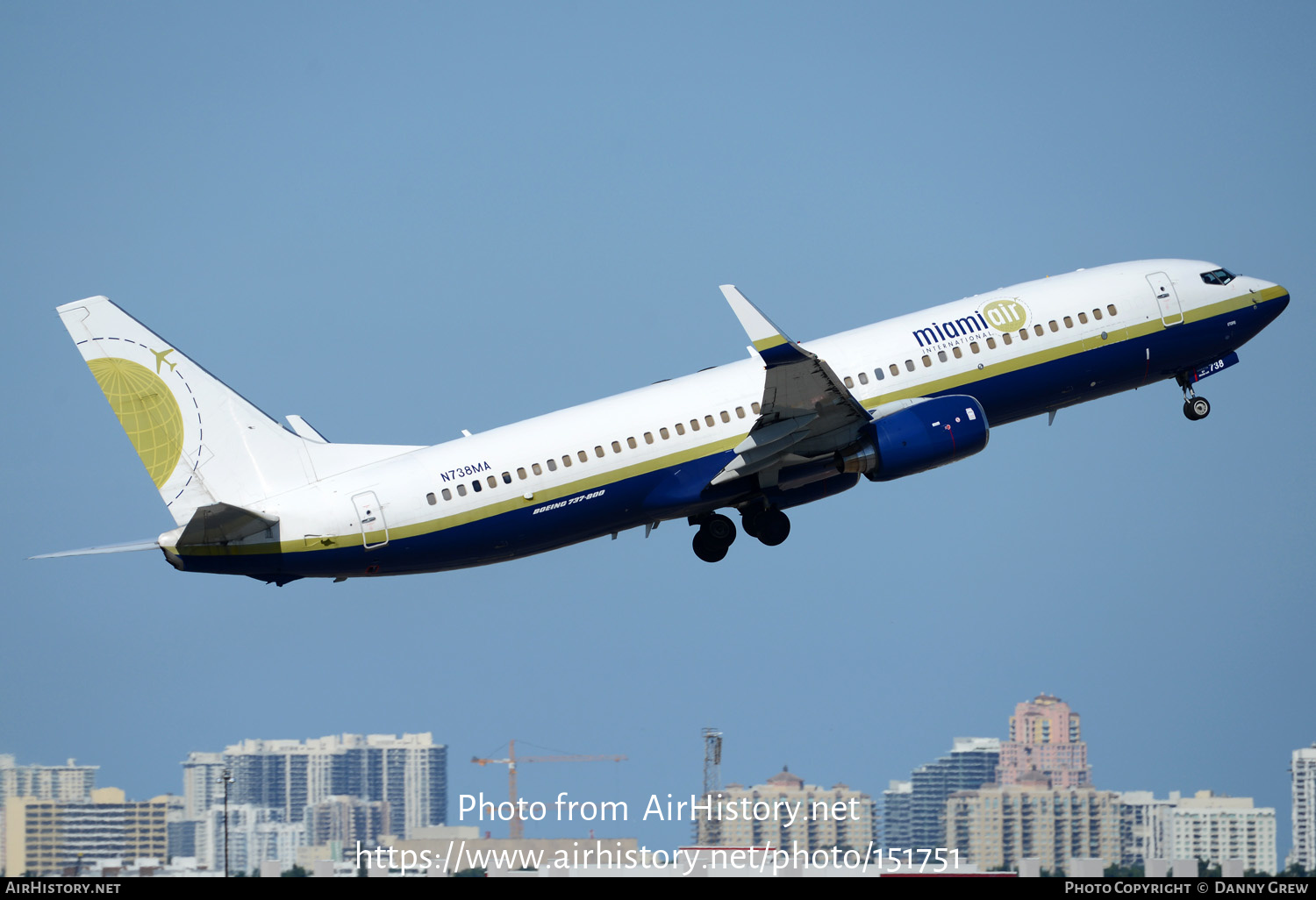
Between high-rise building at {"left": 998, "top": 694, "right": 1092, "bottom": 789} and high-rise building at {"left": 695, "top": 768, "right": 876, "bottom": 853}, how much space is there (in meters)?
24.6

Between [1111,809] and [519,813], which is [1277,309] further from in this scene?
[1111,809]

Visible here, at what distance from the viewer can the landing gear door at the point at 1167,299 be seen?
163 ft

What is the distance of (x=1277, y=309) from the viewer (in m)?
52.6

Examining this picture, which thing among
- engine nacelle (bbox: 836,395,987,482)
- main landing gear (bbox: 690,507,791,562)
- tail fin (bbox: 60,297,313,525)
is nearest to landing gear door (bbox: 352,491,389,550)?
tail fin (bbox: 60,297,313,525)

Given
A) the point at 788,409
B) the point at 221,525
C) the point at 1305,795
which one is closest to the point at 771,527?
the point at 788,409

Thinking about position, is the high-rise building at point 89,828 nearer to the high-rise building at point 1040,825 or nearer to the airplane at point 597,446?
the high-rise building at point 1040,825

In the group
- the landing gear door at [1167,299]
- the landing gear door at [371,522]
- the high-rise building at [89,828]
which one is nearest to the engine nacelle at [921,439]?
the landing gear door at [1167,299]

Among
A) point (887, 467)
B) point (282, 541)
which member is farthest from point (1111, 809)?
point (282, 541)

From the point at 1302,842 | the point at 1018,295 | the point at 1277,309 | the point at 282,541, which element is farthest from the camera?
the point at 1302,842

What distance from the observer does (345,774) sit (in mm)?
167750

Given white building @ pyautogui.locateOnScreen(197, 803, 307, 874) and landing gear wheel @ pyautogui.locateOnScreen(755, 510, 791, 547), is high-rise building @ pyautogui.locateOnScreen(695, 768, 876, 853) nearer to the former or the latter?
white building @ pyautogui.locateOnScreen(197, 803, 307, 874)

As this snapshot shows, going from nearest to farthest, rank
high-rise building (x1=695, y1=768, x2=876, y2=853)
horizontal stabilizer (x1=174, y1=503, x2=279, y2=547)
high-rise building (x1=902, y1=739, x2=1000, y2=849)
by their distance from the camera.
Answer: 1. horizontal stabilizer (x1=174, y1=503, x2=279, y2=547)
2. high-rise building (x1=695, y1=768, x2=876, y2=853)
3. high-rise building (x1=902, y1=739, x2=1000, y2=849)

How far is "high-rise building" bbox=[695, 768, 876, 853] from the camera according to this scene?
120938 mm

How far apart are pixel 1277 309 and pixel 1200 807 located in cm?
8893
